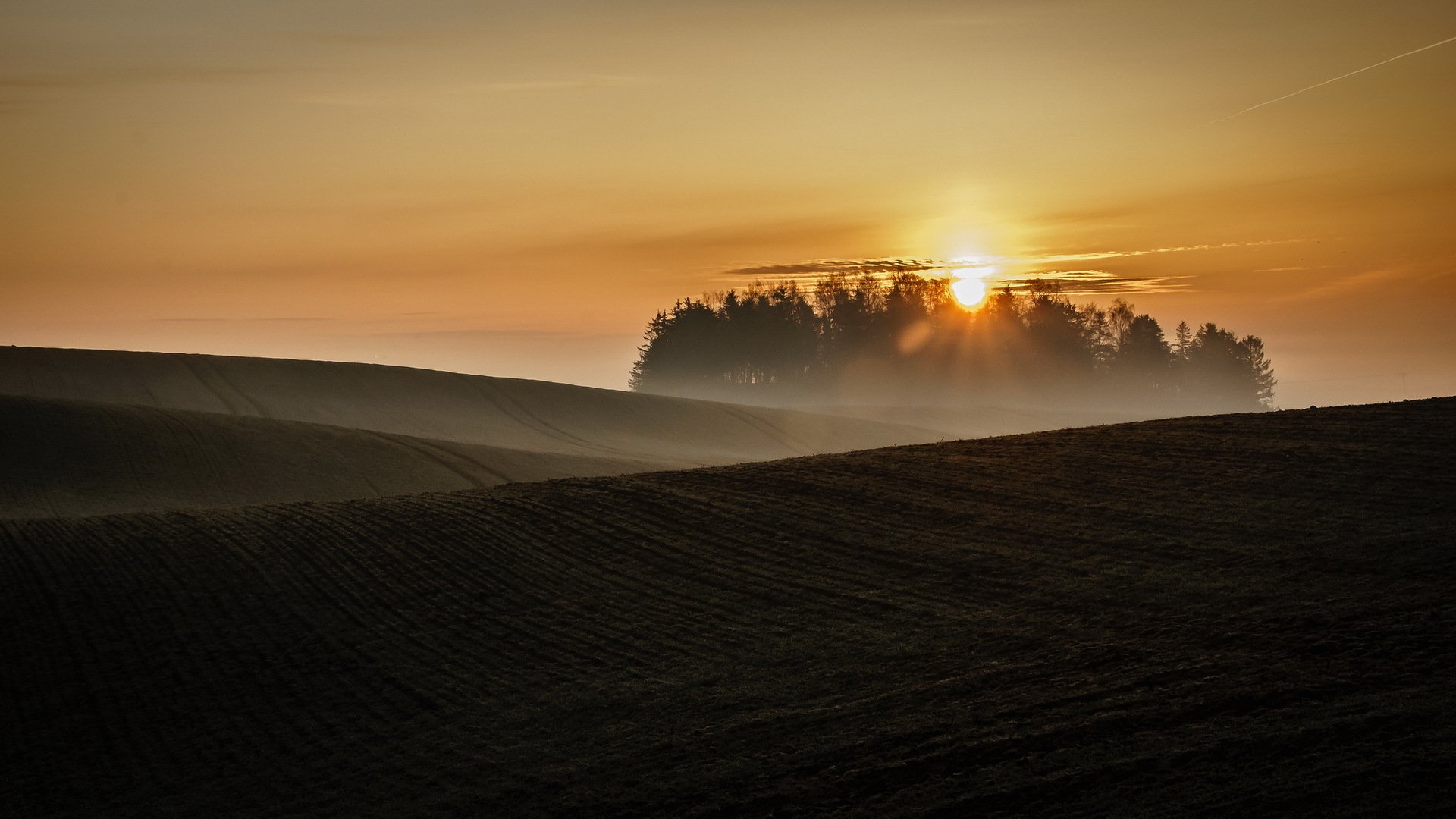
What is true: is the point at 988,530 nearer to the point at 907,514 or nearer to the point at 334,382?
the point at 907,514

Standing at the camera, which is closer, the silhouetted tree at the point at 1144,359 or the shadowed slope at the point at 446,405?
the shadowed slope at the point at 446,405

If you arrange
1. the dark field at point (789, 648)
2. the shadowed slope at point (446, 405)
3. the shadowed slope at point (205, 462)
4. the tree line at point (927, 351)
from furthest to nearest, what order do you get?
1. the tree line at point (927, 351)
2. the shadowed slope at point (446, 405)
3. the shadowed slope at point (205, 462)
4. the dark field at point (789, 648)

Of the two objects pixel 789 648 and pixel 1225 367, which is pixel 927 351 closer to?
pixel 1225 367

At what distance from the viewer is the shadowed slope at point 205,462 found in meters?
27.3

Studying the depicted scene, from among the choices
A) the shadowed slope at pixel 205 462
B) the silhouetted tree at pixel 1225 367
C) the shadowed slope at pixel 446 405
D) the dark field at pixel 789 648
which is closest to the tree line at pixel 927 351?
the silhouetted tree at pixel 1225 367

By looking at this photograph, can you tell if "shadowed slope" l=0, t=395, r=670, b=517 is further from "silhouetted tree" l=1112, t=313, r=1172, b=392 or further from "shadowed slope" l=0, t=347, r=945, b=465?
"silhouetted tree" l=1112, t=313, r=1172, b=392

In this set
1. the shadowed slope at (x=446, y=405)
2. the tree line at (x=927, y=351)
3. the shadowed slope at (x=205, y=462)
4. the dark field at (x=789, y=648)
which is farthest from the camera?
the tree line at (x=927, y=351)

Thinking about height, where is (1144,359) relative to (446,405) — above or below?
above

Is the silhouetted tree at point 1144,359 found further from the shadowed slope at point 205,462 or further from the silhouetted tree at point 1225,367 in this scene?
the shadowed slope at point 205,462

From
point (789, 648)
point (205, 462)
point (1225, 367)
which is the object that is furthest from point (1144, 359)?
point (789, 648)

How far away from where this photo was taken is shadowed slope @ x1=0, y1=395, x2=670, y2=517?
89.5 feet

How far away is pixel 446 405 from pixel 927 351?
4864 centimetres

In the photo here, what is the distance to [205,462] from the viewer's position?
30125mm

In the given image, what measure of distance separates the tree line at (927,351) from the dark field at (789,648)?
74369 millimetres
